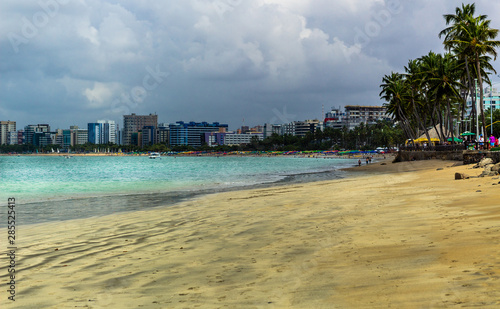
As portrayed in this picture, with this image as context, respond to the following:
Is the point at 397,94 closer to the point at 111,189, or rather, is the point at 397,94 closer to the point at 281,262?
the point at 111,189

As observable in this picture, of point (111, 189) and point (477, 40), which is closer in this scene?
point (111, 189)

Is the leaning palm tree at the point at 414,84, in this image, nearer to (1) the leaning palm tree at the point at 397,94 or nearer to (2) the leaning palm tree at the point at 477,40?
(1) the leaning palm tree at the point at 397,94

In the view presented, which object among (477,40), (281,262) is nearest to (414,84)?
(477,40)

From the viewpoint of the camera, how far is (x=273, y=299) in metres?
5.01

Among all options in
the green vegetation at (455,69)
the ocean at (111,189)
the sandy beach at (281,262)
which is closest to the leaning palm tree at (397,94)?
the green vegetation at (455,69)

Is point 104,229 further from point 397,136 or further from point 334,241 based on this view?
point 397,136

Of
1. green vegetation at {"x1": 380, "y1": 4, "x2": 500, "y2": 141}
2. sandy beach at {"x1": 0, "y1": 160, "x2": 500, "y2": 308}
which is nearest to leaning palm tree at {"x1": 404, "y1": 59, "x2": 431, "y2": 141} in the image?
green vegetation at {"x1": 380, "y1": 4, "x2": 500, "y2": 141}

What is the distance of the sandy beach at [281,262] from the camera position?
16.2ft

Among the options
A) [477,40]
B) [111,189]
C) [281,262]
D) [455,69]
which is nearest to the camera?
[281,262]

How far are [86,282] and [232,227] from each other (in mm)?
5070

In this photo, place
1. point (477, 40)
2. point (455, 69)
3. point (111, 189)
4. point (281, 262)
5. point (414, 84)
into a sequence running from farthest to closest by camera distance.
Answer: point (414, 84)
point (455, 69)
point (477, 40)
point (111, 189)
point (281, 262)

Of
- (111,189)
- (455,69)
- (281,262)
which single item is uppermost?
(455,69)

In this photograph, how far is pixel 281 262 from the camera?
22.1ft

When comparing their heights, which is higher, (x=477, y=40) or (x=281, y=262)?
(x=477, y=40)
